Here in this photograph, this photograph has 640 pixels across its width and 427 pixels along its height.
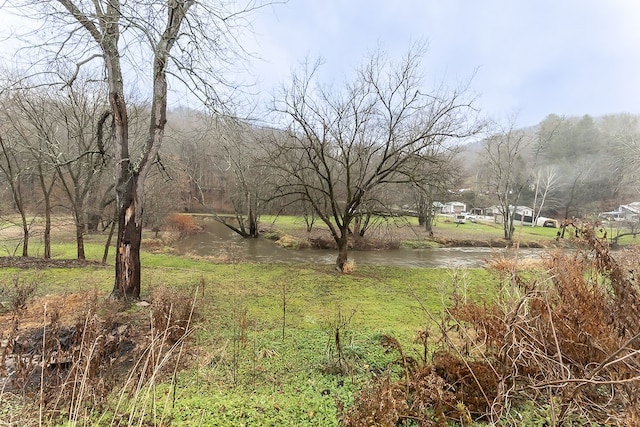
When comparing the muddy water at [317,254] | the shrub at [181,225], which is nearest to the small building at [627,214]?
the muddy water at [317,254]

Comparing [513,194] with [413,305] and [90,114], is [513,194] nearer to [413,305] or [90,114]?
[413,305]

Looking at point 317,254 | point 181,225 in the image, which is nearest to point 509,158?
point 317,254

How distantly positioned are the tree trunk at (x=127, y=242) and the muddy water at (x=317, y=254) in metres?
8.30

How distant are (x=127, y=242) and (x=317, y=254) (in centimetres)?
1184

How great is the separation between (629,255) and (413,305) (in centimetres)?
409

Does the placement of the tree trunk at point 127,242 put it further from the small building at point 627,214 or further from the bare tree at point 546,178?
the bare tree at point 546,178

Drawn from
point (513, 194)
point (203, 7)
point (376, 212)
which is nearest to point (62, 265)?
point (203, 7)

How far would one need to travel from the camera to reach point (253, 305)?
21.5 ft

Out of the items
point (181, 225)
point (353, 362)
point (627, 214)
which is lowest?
point (353, 362)

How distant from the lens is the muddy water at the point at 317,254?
1491 centimetres

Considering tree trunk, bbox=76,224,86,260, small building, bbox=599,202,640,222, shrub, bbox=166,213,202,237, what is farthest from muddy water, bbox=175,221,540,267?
small building, bbox=599,202,640,222

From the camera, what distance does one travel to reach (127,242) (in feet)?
18.9

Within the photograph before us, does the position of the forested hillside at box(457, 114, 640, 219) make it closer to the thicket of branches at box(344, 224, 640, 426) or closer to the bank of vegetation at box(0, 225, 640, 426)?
the bank of vegetation at box(0, 225, 640, 426)

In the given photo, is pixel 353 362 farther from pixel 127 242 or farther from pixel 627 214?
pixel 627 214
